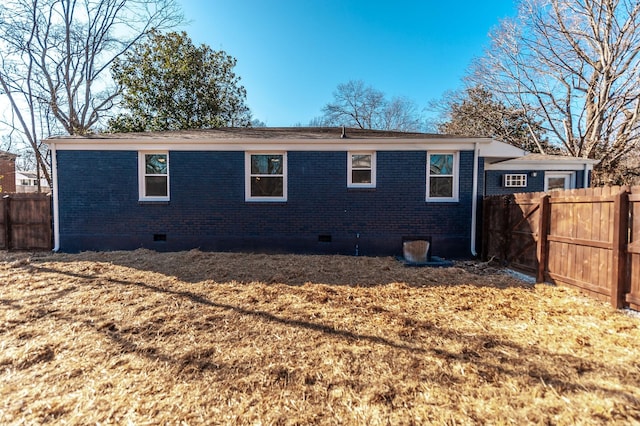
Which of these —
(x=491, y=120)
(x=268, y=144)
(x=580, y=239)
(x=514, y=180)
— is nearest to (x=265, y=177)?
(x=268, y=144)

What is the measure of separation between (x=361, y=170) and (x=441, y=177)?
2256 millimetres

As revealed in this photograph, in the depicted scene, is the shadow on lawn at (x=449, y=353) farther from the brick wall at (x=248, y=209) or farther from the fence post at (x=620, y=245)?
the brick wall at (x=248, y=209)

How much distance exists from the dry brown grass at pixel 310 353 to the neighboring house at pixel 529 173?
755 cm

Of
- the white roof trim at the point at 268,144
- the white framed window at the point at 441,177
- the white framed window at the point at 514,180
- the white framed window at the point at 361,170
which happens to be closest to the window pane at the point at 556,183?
the white framed window at the point at 514,180

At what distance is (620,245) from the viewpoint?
3.77 metres

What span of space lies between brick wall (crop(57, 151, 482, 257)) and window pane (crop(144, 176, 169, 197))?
11.3 inches

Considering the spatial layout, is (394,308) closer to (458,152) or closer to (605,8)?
(458,152)

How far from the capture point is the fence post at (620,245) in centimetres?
377

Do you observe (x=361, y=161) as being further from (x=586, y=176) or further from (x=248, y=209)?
(x=586, y=176)

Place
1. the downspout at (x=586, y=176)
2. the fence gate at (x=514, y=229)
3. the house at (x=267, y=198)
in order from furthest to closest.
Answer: the downspout at (x=586, y=176) → the house at (x=267, y=198) → the fence gate at (x=514, y=229)

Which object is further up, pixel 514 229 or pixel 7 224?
pixel 514 229

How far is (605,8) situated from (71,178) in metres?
22.7

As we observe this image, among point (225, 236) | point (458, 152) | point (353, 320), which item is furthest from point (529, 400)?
point (225, 236)

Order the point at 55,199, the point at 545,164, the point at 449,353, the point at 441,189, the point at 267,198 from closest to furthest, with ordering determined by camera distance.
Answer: the point at 449,353
the point at 55,199
the point at 441,189
the point at 267,198
the point at 545,164
